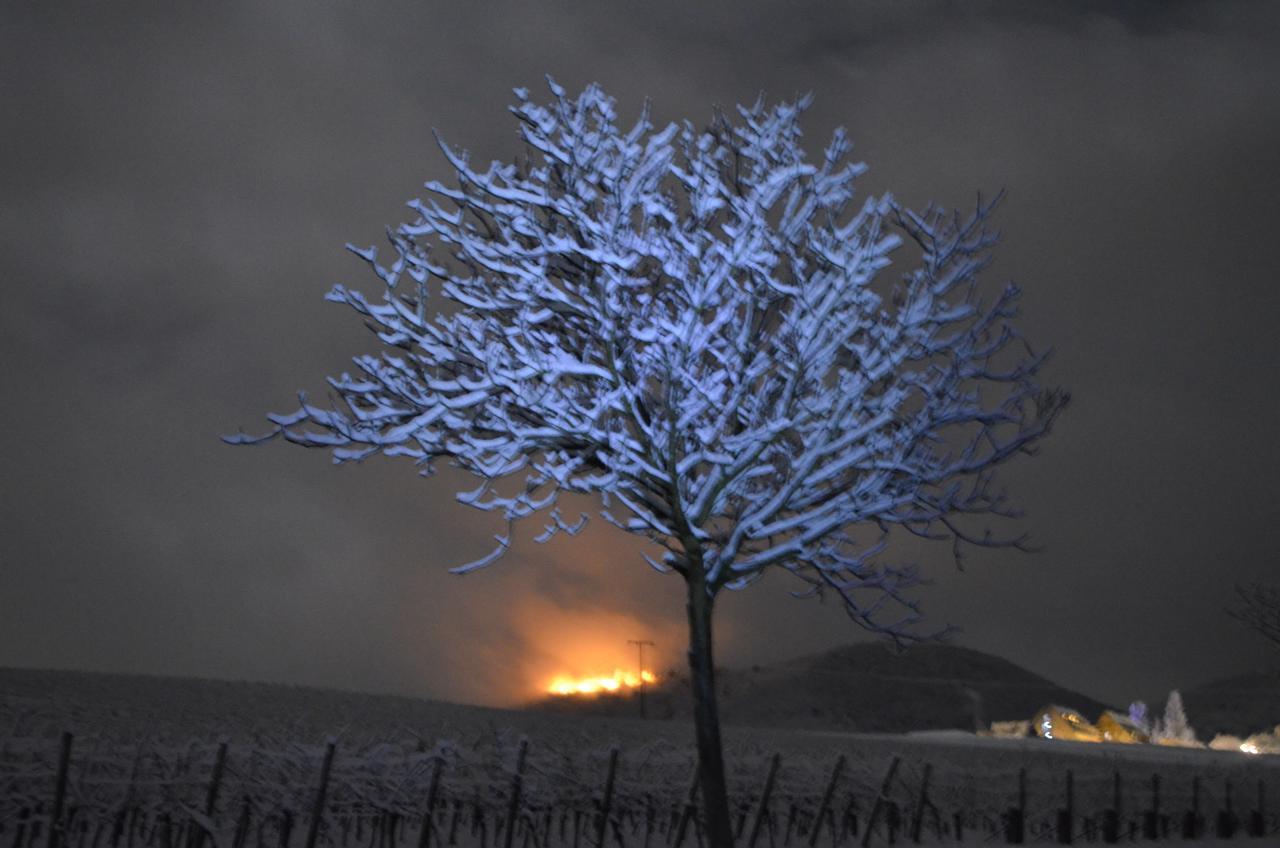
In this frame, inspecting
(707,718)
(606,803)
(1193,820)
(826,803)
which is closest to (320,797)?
(606,803)

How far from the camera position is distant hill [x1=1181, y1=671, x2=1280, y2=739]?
4565 inches

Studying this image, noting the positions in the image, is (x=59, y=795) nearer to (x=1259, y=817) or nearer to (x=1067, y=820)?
(x=1067, y=820)

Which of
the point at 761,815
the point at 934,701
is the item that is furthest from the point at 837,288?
the point at 934,701

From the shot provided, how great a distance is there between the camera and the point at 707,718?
14.3 meters

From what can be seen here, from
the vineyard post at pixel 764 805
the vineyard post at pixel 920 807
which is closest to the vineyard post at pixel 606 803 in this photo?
the vineyard post at pixel 764 805

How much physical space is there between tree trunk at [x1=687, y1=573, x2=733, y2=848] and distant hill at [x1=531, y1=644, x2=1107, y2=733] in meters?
108

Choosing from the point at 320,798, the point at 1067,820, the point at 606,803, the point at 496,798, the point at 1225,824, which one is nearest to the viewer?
the point at 320,798

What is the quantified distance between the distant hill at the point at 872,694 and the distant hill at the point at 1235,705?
1278cm

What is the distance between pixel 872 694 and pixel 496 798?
130 m

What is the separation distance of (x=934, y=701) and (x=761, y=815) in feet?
425

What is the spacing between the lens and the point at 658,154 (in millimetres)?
14234

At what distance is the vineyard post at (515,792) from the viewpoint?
16.1 meters

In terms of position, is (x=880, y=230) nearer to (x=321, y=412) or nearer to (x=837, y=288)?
(x=837, y=288)

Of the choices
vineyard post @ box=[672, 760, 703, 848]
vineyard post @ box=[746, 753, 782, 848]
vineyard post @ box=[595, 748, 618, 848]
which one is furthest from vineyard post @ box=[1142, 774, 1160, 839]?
vineyard post @ box=[595, 748, 618, 848]
